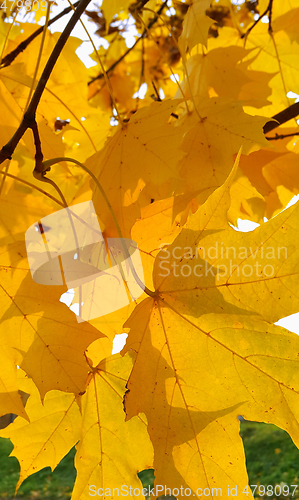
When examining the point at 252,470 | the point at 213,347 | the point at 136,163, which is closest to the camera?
the point at 213,347

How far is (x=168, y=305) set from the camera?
493 millimetres

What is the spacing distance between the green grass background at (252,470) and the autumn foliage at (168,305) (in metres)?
3.51

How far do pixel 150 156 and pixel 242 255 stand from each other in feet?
0.71

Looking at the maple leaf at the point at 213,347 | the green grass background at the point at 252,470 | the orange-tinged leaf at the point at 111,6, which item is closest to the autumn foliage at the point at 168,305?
the maple leaf at the point at 213,347

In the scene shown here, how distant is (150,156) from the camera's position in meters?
0.56

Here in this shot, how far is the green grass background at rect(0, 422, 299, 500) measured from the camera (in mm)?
3777

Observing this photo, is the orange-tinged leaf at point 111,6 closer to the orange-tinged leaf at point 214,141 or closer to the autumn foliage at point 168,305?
the autumn foliage at point 168,305

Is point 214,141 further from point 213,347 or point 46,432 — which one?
point 46,432

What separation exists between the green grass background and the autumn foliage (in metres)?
3.51

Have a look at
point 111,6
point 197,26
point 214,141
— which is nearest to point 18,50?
point 111,6

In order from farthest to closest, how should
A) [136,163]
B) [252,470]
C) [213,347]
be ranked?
[252,470]
[136,163]
[213,347]

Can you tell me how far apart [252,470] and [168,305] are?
14.2ft

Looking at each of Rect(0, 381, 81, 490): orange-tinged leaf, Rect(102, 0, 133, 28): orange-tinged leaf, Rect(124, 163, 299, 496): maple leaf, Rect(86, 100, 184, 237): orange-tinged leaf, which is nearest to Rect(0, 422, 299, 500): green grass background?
Rect(0, 381, 81, 490): orange-tinged leaf

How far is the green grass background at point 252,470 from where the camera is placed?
3.78 metres
